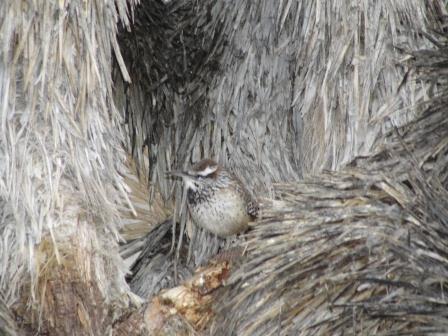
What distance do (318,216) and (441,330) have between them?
2.28 ft

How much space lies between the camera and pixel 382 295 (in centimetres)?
443

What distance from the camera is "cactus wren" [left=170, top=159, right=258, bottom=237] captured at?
6277mm

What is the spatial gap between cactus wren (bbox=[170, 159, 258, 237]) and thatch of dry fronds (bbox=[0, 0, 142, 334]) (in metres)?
1.14

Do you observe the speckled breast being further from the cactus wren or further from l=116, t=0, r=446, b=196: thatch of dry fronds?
l=116, t=0, r=446, b=196: thatch of dry fronds

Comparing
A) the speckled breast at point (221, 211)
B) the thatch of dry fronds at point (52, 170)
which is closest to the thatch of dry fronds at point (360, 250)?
the thatch of dry fronds at point (52, 170)

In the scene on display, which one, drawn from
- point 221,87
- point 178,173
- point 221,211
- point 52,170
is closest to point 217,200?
point 221,211

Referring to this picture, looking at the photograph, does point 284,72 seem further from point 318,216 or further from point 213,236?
point 318,216

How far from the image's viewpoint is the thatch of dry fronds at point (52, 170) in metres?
5.00

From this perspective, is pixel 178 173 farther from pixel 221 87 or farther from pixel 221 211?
pixel 221 87

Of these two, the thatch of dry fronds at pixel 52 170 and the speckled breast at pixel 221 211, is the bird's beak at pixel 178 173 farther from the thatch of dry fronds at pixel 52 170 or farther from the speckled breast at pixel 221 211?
the thatch of dry fronds at pixel 52 170

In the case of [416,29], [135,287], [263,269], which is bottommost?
[135,287]

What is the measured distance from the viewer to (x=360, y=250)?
4492 mm

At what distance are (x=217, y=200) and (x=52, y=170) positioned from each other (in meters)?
1.40

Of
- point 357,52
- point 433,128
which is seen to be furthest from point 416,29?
point 433,128
